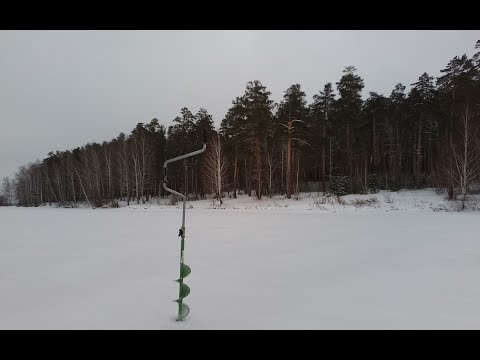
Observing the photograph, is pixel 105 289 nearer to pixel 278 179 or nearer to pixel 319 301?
pixel 319 301

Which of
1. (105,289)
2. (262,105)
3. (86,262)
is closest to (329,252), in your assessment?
(105,289)

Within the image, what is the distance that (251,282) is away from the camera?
18.0 ft

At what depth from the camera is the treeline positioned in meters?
30.5

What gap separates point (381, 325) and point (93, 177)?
50685 mm

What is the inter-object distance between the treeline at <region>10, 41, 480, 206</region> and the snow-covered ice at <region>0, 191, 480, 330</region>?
62.2ft

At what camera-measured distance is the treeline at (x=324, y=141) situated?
30500 mm

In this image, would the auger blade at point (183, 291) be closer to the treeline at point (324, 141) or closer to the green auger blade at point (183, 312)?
the green auger blade at point (183, 312)

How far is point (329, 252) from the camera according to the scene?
25.9 ft

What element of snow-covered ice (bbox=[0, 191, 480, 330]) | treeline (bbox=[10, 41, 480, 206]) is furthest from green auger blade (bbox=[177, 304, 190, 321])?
treeline (bbox=[10, 41, 480, 206])

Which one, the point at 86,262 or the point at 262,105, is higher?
the point at 262,105

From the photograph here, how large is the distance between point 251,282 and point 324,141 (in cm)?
3712
